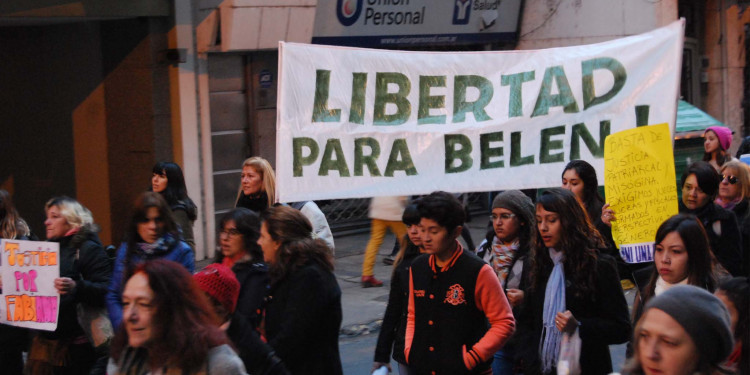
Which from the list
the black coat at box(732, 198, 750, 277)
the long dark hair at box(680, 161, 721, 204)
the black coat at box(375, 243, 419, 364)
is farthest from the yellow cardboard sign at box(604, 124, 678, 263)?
the black coat at box(375, 243, 419, 364)

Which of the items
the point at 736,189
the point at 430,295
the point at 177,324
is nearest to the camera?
the point at 177,324

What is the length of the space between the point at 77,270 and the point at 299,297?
180cm

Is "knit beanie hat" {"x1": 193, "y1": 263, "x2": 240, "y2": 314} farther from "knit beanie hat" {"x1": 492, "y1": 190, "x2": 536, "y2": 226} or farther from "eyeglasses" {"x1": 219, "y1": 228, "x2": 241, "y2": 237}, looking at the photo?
"knit beanie hat" {"x1": 492, "y1": 190, "x2": 536, "y2": 226}

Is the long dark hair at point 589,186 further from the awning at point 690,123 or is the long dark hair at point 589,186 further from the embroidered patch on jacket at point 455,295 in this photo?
the awning at point 690,123

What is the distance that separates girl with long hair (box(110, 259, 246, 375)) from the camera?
128 inches

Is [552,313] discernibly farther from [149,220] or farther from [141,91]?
[141,91]

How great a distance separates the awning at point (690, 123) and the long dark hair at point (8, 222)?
323 inches

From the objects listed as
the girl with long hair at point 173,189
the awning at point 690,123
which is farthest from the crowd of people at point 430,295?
the awning at point 690,123

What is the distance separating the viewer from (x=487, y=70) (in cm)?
682

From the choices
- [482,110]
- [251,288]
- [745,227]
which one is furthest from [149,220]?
[745,227]

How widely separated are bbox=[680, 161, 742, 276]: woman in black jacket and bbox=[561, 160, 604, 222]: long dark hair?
60 cm

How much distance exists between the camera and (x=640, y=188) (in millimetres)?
6051

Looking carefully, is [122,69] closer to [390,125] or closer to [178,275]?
[390,125]

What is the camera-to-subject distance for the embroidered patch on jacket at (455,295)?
4.55 metres
